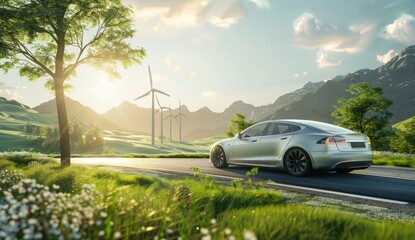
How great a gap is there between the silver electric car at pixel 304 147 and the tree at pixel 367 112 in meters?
32.7

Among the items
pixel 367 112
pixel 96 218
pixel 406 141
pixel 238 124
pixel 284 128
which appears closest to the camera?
pixel 96 218

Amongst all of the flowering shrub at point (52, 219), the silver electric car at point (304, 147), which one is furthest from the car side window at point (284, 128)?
the flowering shrub at point (52, 219)

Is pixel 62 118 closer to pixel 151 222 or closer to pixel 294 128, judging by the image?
pixel 294 128

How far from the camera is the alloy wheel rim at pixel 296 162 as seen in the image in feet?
32.5

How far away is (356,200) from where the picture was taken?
679cm

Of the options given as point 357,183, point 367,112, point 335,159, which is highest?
point 367,112

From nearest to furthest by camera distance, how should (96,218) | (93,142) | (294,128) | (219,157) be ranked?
1. (96,218)
2. (294,128)
3. (219,157)
4. (93,142)

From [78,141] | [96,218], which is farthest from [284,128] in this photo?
[78,141]

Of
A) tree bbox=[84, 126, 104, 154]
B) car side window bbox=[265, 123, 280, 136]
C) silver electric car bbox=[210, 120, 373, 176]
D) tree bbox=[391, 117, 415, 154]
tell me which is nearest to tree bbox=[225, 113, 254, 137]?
tree bbox=[391, 117, 415, 154]

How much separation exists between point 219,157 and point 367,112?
34122 millimetres

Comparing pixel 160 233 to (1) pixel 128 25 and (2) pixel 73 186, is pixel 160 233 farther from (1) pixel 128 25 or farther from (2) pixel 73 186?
(1) pixel 128 25

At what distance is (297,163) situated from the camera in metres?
10.1

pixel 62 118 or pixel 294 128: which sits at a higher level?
pixel 62 118

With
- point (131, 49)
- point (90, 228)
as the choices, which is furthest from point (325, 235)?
point (131, 49)
